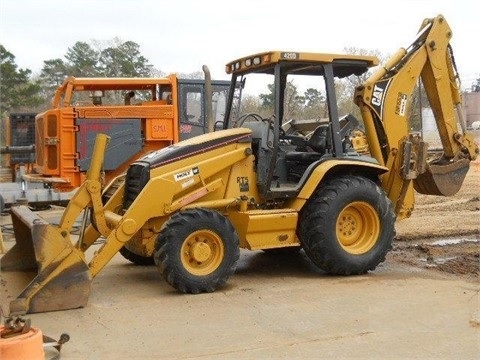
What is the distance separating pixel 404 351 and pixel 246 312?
162 centimetres

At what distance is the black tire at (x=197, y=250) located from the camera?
665 centimetres

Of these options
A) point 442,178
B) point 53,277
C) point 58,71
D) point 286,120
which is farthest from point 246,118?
point 58,71

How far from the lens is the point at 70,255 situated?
245 inches

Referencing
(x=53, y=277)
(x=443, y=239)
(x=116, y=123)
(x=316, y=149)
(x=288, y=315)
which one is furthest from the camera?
(x=116, y=123)

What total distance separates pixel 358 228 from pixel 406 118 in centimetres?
155

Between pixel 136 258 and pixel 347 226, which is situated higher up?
pixel 347 226

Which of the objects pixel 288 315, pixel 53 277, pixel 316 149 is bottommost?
pixel 288 315

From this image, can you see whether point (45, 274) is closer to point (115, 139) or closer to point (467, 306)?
point (467, 306)

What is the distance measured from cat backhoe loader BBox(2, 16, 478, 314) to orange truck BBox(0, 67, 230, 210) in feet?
14.6

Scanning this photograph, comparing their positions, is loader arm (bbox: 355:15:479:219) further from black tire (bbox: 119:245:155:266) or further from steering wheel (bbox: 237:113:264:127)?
black tire (bbox: 119:245:155:266)

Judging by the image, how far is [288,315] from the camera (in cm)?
596

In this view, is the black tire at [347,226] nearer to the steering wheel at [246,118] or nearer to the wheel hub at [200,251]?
the steering wheel at [246,118]

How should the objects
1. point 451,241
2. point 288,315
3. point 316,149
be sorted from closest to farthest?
point 288,315, point 316,149, point 451,241

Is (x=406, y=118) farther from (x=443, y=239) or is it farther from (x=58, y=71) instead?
(x=58, y=71)
